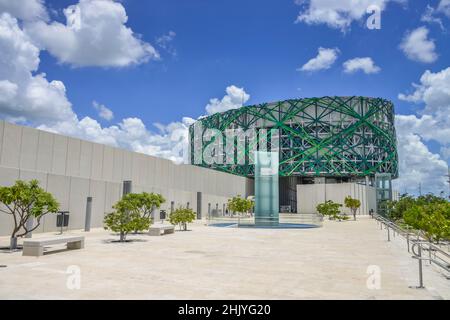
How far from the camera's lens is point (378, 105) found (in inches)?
3543

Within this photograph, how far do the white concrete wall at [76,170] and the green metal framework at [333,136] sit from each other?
4589 centimetres

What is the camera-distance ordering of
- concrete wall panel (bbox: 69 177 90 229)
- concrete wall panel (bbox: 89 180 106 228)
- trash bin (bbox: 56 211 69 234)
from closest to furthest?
trash bin (bbox: 56 211 69 234) < concrete wall panel (bbox: 69 177 90 229) < concrete wall panel (bbox: 89 180 106 228)

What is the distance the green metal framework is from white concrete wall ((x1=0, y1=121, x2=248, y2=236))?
1807 inches

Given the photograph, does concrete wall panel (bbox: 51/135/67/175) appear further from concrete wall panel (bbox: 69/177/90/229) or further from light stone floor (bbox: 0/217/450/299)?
light stone floor (bbox: 0/217/450/299)

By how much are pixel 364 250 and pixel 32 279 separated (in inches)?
532

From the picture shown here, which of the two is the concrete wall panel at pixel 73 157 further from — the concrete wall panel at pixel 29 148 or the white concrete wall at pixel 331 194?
the white concrete wall at pixel 331 194

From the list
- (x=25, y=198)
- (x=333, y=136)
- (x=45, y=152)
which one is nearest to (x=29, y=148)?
(x=45, y=152)

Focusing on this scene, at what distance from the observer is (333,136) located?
8825cm

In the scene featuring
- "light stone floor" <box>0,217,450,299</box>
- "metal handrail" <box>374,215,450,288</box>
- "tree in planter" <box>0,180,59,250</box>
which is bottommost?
"light stone floor" <box>0,217,450,299</box>

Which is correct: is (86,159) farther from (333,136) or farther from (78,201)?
(333,136)

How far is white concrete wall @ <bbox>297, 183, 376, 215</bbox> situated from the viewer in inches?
2800

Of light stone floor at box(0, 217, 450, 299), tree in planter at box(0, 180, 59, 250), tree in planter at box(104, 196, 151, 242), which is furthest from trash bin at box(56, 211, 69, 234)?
light stone floor at box(0, 217, 450, 299)

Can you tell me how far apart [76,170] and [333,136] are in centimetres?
6759
